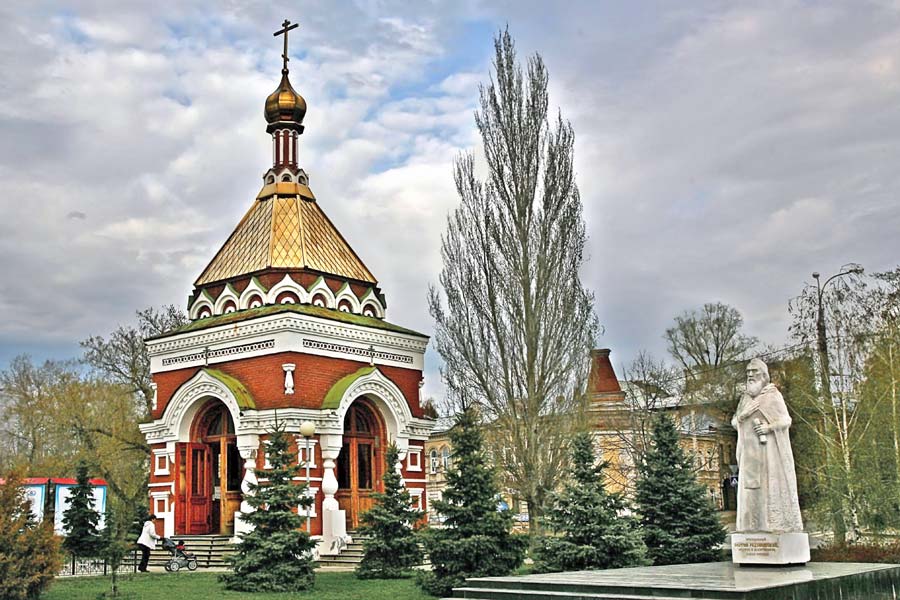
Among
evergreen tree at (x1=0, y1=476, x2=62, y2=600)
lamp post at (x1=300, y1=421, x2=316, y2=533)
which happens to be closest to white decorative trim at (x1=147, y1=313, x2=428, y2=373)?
lamp post at (x1=300, y1=421, x2=316, y2=533)

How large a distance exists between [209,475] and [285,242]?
6280mm

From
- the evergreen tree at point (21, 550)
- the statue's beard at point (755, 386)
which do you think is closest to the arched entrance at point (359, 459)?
the evergreen tree at point (21, 550)

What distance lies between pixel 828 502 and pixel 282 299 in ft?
44.9

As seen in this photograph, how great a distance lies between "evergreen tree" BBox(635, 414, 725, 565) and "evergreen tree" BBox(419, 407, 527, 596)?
378cm

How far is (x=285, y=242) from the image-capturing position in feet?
79.2

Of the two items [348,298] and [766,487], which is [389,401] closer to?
[348,298]

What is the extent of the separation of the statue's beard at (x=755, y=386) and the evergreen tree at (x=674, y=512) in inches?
247

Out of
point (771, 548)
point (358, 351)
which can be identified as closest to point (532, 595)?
point (771, 548)

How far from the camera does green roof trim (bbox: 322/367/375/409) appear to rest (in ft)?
70.8

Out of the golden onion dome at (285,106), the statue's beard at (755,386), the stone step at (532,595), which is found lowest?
the stone step at (532,595)

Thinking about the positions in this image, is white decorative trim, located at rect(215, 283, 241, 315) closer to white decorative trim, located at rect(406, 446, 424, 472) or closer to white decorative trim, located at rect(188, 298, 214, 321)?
white decorative trim, located at rect(188, 298, 214, 321)

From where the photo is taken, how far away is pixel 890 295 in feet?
69.2

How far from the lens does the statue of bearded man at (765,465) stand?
440 inches

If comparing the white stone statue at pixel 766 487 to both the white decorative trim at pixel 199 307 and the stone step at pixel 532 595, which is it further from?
the white decorative trim at pixel 199 307
